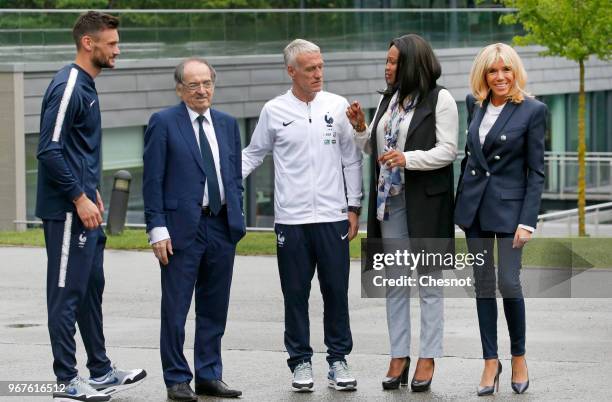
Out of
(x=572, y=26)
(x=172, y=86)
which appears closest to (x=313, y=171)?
(x=572, y=26)

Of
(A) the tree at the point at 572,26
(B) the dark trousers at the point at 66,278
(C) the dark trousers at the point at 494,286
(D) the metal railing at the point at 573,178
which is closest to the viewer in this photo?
(B) the dark trousers at the point at 66,278

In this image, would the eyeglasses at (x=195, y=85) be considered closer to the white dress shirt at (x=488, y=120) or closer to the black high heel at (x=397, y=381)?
the white dress shirt at (x=488, y=120)

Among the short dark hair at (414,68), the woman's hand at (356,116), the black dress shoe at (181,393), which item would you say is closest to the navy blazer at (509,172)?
the short dark hair at (414,68)

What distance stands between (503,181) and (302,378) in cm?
160

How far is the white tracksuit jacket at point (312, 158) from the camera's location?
8.16 m

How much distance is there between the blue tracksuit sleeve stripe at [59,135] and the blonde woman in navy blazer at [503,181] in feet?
7.14

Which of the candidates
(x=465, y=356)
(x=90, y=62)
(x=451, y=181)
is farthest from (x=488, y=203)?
(x=90, y=62)

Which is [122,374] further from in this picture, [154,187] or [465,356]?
[465,356]

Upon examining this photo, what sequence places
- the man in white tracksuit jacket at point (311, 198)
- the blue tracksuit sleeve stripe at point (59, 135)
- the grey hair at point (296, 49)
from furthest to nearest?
the man in white tracksuit jacket at point (311, 198) < the grey hair at point (296, 49) < the blue tracksuit sleeve stripe at point (59, 135)

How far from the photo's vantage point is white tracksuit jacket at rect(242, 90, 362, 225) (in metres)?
8.16

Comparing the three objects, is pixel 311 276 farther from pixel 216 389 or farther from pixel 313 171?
pixel 216 389

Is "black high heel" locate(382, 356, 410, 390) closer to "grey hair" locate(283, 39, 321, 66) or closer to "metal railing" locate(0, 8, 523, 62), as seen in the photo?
"grey hair" locate(283, 39, 321, 66)

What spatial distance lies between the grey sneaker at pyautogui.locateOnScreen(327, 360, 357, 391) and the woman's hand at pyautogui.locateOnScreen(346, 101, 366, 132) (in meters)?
1.36

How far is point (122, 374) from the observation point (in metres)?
8.06
